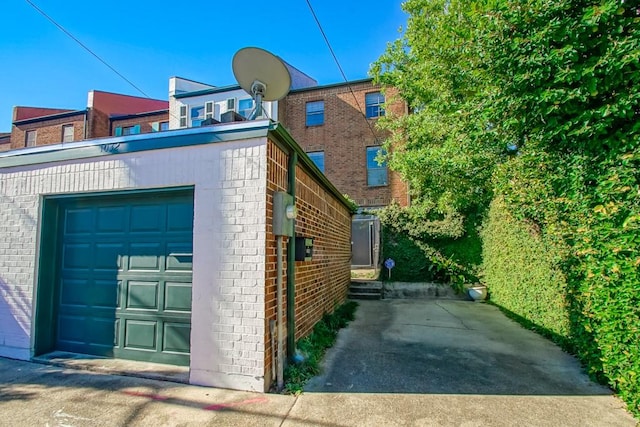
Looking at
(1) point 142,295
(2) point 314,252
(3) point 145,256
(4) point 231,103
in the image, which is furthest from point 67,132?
(2) point 314,252

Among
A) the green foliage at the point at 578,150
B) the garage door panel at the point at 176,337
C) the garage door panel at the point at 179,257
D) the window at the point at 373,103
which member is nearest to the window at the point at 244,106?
the window at the point at 373,103

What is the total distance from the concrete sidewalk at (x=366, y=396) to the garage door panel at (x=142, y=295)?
80 cm

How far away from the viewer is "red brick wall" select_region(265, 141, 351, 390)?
3.42 metres

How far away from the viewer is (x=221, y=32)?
7340 millimetres

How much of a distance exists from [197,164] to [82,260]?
7.59ft

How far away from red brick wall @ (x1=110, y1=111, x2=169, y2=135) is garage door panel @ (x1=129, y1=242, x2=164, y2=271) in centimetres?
1721

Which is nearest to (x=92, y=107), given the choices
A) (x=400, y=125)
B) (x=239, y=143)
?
(x=400, y=125)

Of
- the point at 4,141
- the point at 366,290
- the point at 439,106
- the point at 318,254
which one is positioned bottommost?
the point at 366,290

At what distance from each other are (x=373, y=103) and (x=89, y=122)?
16.8 metres

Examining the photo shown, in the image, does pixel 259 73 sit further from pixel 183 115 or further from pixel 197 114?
pixel 183 115

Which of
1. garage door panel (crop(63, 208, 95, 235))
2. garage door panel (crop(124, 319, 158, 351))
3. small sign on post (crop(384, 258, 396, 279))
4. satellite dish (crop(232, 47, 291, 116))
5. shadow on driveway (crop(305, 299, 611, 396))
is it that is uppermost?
satellite dish (crop(232, 47, 291, 116))

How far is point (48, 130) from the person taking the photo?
783 inches

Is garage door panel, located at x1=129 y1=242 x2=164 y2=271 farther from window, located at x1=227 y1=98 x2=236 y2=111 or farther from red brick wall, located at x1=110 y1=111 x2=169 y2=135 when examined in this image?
red brick wall, located at x1=110 y1=111 x2=169 y2=135

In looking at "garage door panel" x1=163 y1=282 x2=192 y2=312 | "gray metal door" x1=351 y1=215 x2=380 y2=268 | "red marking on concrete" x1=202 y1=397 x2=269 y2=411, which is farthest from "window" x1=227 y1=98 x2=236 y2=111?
"red marking on concrete" x1=202 y1=397 x2=269 y2=411
